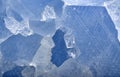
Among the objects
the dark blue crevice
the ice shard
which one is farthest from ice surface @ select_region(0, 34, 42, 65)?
the ice shard

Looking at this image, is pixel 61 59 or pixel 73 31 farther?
pixel 73 31

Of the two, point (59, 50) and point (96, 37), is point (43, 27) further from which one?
point (96, 37)

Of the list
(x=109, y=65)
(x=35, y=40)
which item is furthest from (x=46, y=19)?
(x=109, y=65)

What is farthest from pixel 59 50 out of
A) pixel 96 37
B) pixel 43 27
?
pixel 96 37

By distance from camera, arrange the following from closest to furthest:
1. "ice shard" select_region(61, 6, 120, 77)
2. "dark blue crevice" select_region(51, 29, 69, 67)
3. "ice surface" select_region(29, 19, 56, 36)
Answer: "dark blue crevice" select_region(51, 29, 69, 67) < "ice shard" select_region(61, 6, 120, 77) < "ice surface" select_region(29, 19, 56, 36)

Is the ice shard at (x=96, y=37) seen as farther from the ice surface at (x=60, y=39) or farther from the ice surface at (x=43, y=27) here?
the ice surface at (x=43, y=27)

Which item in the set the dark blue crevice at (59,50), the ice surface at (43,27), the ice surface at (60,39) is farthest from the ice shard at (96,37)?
the dark blue crevice at (59,50)

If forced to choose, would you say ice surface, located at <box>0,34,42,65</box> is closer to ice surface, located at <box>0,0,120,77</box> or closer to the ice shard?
ice surface, located at <box>0,0,120,77</box>

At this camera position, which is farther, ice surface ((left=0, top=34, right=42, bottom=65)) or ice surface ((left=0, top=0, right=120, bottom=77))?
ice surface ((left=0, top=34, right=42, bottom=65))

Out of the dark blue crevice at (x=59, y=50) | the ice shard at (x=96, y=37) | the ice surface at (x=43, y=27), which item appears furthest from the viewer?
the ice surface at (x=43, y=27)

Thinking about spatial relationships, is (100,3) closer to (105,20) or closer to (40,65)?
(105,20)

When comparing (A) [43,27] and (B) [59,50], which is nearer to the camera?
(B) [59,50]
